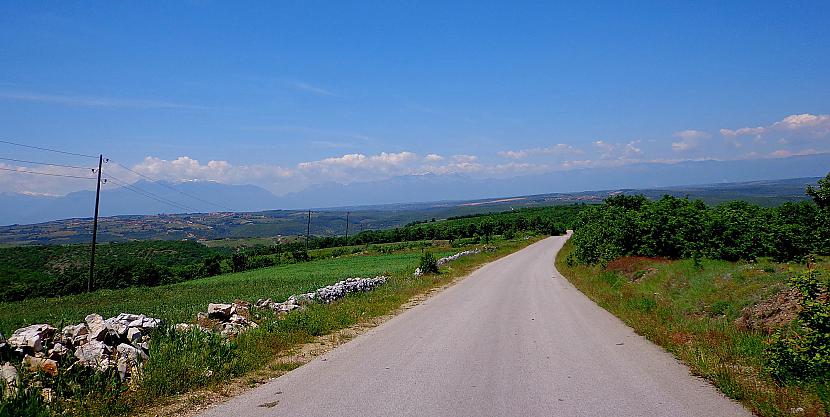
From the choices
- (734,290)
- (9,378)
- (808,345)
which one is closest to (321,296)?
(9,378)

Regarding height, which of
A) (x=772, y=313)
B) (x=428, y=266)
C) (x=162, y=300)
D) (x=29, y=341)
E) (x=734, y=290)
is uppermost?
(x=734, y=290)

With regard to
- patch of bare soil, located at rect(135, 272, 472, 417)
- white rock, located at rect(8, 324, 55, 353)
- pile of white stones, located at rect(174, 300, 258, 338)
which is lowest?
pile of white stones, located at rect(174, 300, 258, 338)

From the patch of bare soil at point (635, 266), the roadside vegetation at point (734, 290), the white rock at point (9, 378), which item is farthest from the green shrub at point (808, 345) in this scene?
the patch of bare soil at point (635, 266)

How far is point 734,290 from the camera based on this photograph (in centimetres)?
1229

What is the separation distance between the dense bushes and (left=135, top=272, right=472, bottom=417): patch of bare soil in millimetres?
13734

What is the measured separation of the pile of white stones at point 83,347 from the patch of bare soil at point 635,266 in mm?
17534

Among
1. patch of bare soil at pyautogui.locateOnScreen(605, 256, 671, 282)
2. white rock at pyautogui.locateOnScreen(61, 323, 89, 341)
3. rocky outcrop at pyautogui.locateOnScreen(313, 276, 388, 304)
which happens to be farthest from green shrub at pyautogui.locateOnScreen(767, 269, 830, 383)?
rocky outcrop at pyautogui.locateOnScreen(313, 276, 388, 304)

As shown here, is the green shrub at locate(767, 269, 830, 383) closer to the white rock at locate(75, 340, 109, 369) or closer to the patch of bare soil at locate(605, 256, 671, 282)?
the white rock at locate(75, 340, 109, 369)

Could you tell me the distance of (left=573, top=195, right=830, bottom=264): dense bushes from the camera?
17.7 metres

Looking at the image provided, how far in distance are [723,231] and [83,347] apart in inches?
785

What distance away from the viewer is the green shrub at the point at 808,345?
6539 millimetres

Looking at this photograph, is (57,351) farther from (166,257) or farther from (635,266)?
(166,257)

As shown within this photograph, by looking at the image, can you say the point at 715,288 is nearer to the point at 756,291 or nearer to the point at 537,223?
the point at 756,291

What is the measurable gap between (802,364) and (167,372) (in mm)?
8691
